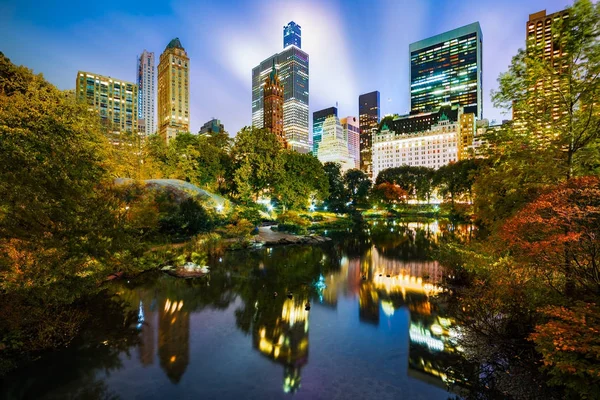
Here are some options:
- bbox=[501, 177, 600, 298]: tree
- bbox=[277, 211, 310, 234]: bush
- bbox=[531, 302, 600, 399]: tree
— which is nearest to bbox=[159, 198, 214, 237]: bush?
bbox=[277, 211, 310, 234]: bush

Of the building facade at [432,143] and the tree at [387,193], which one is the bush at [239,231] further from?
the building facade at [432,143]

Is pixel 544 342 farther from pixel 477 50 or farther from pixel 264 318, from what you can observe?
pixel 477 50

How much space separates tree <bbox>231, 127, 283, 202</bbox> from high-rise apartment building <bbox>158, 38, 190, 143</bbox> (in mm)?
99609

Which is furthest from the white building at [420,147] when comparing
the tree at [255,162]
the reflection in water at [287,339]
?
the reflection in water at [287,339]

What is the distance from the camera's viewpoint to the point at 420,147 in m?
142

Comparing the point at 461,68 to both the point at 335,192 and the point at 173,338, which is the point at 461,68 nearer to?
the point at 335,192

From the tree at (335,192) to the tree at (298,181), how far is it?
25.8 ft

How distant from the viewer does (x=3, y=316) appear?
8766 mm

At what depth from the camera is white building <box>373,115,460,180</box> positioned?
134 meters

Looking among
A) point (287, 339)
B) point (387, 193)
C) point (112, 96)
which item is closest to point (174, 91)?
point (112, 96)

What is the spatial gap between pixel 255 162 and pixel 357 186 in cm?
4275

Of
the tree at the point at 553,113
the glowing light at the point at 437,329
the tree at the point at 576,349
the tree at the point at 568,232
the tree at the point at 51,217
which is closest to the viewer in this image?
the tree at the point at 576,349

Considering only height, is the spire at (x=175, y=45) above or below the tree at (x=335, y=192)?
above

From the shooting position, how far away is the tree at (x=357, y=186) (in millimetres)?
79938
